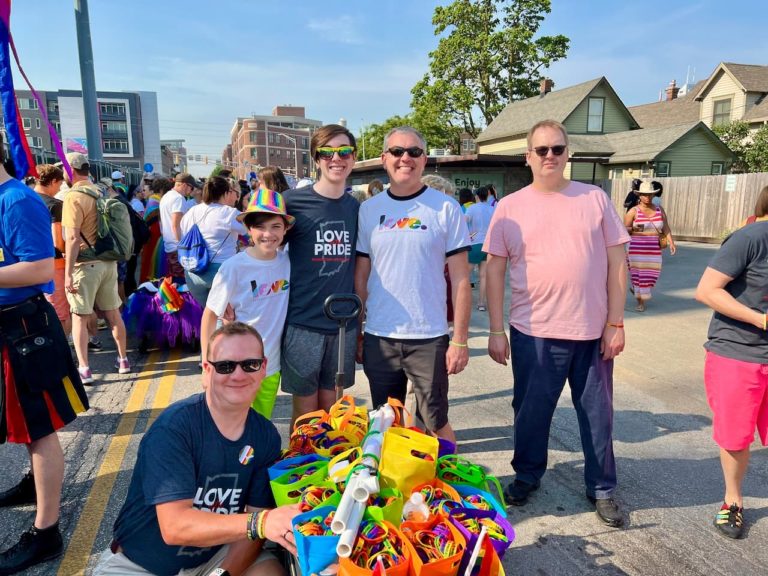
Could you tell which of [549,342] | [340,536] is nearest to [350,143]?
[549,342]

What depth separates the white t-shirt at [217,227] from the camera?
5.37 meters

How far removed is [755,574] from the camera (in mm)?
2500

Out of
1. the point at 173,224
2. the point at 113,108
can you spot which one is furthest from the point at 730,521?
the point at 113,108

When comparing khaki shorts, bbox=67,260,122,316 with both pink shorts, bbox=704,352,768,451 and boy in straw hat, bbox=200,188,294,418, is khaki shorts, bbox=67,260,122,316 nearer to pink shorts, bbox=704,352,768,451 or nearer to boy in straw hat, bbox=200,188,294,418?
boy in straw hat, bbox=200,188,294,418

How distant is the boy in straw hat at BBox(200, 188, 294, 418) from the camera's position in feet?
9.26

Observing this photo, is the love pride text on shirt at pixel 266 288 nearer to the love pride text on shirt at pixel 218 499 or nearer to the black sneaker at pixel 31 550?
the love pride text on shirt at pixel 218 499

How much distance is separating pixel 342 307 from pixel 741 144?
3250 cm

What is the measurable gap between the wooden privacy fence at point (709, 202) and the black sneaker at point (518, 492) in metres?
18.3

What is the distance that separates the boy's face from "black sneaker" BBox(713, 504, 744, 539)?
2883 millimetres

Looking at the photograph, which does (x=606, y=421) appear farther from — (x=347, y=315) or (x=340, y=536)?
(x=340, y=536)

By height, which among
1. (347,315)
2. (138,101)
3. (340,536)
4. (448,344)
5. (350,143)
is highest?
(138,101)

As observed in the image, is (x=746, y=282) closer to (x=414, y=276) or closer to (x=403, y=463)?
(x=414, y=276)

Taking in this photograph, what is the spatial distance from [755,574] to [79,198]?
562cm

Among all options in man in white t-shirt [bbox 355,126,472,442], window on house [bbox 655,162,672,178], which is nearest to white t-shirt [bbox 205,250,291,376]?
man in white t-shirt [bbox 355,126,472,442]
